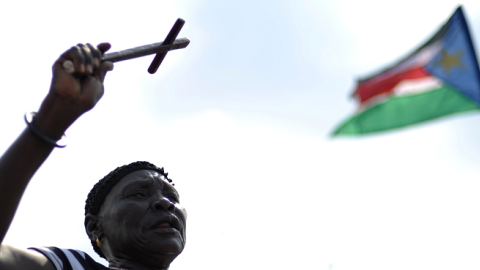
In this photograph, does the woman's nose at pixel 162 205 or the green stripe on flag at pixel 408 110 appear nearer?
the woman's nose at pixel 162 205

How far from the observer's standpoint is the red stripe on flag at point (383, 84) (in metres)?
6.61

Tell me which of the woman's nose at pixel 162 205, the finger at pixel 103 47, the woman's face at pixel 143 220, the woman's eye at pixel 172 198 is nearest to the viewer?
the finger at pixel 103 47

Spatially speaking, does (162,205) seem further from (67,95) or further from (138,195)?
(67,95)

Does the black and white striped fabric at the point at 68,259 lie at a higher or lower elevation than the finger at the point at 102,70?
lower

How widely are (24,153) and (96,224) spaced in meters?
2.82

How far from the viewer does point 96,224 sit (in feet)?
20.6

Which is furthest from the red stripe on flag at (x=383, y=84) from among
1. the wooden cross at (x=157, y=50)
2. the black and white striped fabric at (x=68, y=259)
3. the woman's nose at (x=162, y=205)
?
the black and white striped fabric at (x=68, y=259)

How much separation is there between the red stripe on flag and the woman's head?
237cm

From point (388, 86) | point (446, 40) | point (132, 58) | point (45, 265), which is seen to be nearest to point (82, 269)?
point (45, 265)

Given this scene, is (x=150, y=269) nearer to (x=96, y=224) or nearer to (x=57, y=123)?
(x=96, y=224)

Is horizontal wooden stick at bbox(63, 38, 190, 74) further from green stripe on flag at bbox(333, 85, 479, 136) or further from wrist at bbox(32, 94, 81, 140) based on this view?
green stripe on flag at bbox(333, 85, 479, 136)

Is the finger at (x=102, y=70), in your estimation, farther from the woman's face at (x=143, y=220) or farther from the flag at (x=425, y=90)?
the flag at (x=425, y=90)

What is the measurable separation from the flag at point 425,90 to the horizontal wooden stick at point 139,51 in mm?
2160

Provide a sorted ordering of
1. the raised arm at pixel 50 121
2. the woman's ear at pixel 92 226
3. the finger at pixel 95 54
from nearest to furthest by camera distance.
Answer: the raised arm at pixel 50 121 → the finger at pixel 95 54 → the woman's ear at pixel 92 226
